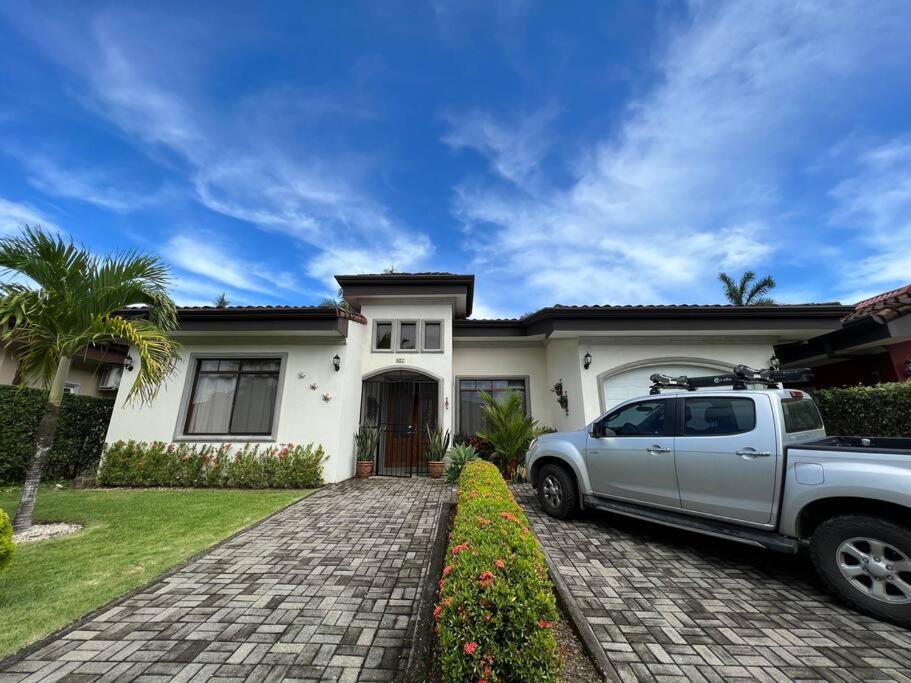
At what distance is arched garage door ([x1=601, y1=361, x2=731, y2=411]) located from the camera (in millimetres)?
8398

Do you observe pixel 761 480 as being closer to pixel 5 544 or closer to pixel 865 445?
pixel 865 445

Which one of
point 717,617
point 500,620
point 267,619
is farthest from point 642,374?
point 267,619

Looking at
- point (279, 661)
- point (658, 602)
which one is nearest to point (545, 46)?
point (658, 602)

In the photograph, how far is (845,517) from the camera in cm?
285

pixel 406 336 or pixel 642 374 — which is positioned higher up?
pixel 406 336

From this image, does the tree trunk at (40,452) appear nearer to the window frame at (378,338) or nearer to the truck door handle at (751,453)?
the window frame at (378,338)

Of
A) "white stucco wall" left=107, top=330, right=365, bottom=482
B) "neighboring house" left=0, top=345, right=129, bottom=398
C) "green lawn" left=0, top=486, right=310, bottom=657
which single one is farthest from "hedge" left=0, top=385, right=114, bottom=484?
"neighboring house" left=0, top=345, right=129, bottom=398

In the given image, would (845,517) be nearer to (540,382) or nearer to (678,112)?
(540,382)

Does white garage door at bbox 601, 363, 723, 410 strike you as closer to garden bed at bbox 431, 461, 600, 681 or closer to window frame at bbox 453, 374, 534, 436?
window frame at bbox 453, 374, 534, 436

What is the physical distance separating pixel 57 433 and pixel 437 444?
354 inches

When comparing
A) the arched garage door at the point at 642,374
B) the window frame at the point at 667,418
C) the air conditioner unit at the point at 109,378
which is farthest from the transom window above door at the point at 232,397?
the arched garage door at the point at 642,374

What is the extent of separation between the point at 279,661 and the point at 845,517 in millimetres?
4720

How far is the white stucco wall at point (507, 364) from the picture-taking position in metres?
9.98

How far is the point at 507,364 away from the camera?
1017cm
